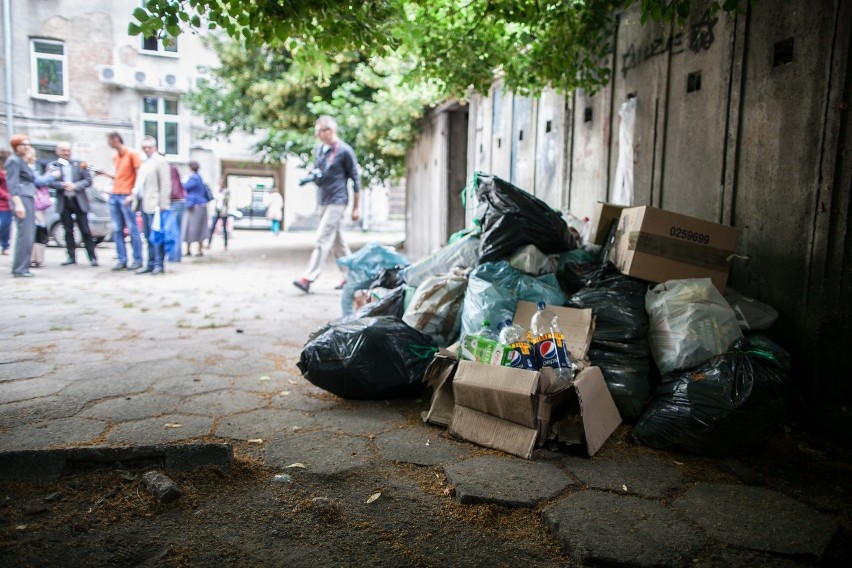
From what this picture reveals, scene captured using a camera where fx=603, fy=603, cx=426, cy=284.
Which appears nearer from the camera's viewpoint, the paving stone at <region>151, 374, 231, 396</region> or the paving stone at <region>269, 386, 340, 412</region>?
the paving stone at <region>269, 386, 340, 412</region>

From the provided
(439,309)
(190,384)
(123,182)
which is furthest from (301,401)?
(123,182)

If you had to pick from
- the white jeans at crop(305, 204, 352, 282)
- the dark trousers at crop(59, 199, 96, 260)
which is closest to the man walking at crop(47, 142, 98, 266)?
the dark trousers at crop(59, 199, 96, 260)

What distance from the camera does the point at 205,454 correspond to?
7.47ft

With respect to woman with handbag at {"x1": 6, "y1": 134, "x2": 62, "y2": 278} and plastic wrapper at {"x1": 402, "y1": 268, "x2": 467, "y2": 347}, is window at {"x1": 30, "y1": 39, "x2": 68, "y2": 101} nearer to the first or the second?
woman with handbag at {"x1": 6, "y1": 134, "x2": 62, "y2": 278}

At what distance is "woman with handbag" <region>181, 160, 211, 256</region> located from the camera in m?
11.2

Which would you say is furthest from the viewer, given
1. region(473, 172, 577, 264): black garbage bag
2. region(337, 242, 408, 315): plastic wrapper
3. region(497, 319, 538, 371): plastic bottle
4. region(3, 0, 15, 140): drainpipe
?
region(3, 0, 15, 140): drainpipe

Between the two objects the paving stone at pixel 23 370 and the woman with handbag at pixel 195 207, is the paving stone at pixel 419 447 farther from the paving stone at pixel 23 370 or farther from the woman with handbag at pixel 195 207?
the woman with handbag at pixel 195 207

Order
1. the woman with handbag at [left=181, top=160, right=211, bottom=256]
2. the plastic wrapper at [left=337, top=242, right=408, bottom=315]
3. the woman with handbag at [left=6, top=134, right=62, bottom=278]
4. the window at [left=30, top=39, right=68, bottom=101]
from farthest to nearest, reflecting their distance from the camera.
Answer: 1. the window at [left=30, top=39, right=68, bottom=101]
2. the woman with handbag at [left=181, top=160, right=211, bottom=256]
3. the woman with handbag at [left=6, top=134, right=62, bottom=278]
4. the plastic wrapper at [left=337, top=242, right=408, bottom=315]

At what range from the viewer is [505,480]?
2297mm

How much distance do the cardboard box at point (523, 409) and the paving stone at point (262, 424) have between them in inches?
29.2

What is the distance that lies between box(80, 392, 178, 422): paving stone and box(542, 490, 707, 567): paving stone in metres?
1.96

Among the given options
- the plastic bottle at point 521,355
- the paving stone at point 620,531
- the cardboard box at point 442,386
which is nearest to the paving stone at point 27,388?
the cardboard box at point 442,386

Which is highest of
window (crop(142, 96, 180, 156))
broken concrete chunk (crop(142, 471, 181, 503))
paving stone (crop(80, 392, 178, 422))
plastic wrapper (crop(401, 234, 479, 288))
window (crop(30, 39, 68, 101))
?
window (crop(30, 39, 68, 101))

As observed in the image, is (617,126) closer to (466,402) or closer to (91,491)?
(466,402)
